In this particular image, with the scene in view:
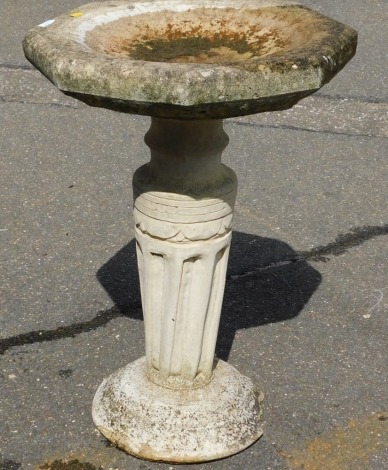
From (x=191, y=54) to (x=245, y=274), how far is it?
4.35 feet

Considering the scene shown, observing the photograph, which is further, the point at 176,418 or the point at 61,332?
the point at 61,332

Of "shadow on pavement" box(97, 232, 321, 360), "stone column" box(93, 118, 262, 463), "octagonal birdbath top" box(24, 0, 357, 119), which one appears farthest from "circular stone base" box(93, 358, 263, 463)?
"octagonal birdbath top" box(24, 0, 357, 119)

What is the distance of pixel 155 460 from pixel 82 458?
23 cm

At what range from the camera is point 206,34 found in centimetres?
280

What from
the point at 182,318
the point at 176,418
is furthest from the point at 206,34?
the point at 176,418

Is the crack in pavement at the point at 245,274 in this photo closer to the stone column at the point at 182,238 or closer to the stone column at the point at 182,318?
the stone column at the point at 182,318

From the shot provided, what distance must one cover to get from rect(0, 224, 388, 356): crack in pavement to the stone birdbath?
46 cm

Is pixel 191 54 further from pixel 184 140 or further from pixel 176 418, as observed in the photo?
pixel 176 418

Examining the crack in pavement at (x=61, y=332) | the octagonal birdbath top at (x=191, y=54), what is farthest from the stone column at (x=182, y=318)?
the crack in pavement at (x=61, y=332)

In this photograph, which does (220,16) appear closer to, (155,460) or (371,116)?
(155,460)

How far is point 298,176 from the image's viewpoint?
4.65 meters

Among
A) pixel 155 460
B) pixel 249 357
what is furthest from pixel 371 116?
pixel 155 460

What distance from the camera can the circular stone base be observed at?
2723 mm

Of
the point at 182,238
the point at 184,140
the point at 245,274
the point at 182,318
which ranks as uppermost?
the point at 184,140
